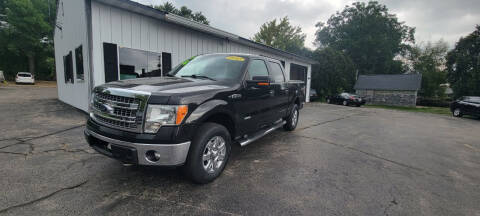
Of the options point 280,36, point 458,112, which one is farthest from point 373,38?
point 458,112

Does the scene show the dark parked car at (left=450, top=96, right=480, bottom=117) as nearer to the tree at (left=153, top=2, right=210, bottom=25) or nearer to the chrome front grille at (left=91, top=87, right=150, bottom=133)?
the chrome front grille at (left=91, top=87, right=150, bottom=133)

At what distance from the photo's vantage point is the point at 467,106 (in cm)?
1298

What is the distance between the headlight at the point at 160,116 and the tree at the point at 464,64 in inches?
1792

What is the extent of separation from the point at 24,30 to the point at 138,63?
35.4m

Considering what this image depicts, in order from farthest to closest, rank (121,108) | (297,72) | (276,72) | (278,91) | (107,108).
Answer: (297,72)
(276,72)
(278,91)
(107,108)
(121,108)

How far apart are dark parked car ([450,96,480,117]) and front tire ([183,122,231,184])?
55.5 feet

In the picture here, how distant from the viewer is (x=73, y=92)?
8.60m

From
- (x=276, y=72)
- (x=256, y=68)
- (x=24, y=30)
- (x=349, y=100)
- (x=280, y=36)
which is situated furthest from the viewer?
(x=280, y=36)

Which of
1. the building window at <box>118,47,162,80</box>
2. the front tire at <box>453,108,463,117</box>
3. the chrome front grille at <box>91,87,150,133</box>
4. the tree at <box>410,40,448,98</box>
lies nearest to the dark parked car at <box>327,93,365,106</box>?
the front tire at <box>453,108,463,117</box>

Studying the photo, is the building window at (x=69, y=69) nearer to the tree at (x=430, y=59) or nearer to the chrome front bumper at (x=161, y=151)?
the chrome front bumper at (x=161, y=151)

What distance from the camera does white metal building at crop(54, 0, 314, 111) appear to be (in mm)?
6086

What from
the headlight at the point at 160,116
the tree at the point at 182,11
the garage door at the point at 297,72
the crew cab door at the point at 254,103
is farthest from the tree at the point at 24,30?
the headlight at the point at 160,116

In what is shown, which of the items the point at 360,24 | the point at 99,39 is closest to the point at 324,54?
the point at 360,24

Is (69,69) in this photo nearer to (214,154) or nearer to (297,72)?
(214,154)
